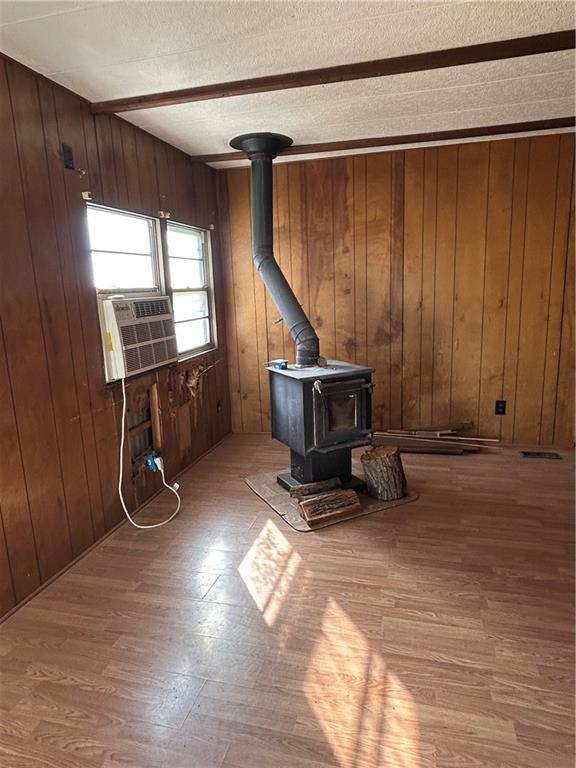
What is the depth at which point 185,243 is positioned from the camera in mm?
3895


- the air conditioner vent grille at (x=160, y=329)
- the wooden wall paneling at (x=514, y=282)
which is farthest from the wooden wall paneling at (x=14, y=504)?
the wooden wall paneling at (x=514, y=282)

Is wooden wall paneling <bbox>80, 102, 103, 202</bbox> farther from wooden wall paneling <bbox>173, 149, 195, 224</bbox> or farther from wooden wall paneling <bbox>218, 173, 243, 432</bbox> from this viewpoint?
wooden wall paneling <bbox>218, 173, 243, 432</bbox>

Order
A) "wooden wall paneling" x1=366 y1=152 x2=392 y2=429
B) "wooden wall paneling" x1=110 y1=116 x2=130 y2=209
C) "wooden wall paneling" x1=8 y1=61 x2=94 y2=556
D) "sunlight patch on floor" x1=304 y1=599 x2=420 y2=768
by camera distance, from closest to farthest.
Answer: "sunlight patch on floor" x1=304 y1=599 x2=420 y2=768
"wooden wall paneling" x1=8 y1=61 x2=94 y2=556
"wooden wall paneling" x1=110 y1=116 x2=130 y2=209
"wooden wall paneling" x1=366 y1=152 x2=392 y2=429

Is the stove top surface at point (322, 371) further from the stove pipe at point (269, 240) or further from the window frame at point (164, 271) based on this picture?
the window frame at point (164, 271)

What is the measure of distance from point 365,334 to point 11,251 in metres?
2.78

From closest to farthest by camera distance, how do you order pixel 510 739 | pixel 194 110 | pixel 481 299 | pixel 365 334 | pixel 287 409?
pixel 510 739
pixel 194 110
pixel 287 409
pixel 481 299
pixel 365 334

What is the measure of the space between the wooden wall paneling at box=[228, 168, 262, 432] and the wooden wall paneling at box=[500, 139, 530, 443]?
2.08 m

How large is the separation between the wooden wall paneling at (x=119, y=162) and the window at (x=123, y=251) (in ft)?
0.27

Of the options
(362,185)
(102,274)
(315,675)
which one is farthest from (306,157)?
(315,675)

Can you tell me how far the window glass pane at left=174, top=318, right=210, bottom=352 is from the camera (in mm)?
3815

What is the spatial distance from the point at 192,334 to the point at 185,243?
2.33ft

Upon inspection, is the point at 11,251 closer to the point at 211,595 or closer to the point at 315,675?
the point at 211,595

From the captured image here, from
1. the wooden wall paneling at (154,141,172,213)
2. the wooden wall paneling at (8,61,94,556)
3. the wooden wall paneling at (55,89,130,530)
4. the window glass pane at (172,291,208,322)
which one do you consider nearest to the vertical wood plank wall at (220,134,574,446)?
the window glass pane at (172,291,208,322)

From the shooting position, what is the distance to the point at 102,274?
2.82 metres
